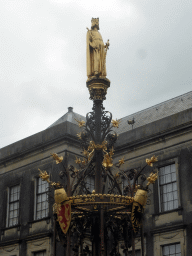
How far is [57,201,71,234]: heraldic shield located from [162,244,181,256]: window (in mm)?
11878

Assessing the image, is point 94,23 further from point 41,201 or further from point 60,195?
point 41,201

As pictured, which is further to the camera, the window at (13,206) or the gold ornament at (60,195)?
the window at (13,206)

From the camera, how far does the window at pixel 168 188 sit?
19953 mm

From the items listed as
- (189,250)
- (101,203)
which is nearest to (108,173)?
(101,203)

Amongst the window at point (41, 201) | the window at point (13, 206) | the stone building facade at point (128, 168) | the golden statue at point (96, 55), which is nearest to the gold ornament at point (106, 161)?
the golden statue at point (96, 55)

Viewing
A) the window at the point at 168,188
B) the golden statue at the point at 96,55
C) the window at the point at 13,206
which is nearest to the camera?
the golden statue at the point at 96,55

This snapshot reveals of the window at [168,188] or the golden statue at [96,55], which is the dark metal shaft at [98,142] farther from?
the window at [168,188]

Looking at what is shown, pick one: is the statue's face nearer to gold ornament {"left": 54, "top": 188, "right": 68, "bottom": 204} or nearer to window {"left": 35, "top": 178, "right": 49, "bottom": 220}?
gold ornament {"left": 54, "top": 188, "right": 68, "bottom": 204}

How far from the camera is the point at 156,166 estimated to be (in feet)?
68.2

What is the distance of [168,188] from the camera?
20.2m

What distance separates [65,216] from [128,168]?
14.3 m

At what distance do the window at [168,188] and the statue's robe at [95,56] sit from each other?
1205cm

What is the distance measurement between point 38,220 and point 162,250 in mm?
5944

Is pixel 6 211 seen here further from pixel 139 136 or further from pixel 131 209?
pixel 131 209
